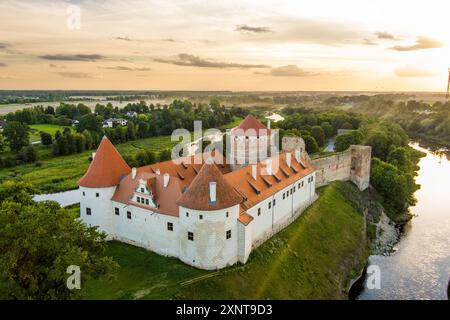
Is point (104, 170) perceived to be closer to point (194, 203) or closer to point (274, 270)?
point (194, 203)

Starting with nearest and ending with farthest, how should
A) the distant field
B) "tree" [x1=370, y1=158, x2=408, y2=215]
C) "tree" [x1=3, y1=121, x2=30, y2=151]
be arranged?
"tree" [x1=370, y1=158, x2=408, y2=215] < "tree" [x1=3, y1=121, x2=30, y2=151] < the distant field

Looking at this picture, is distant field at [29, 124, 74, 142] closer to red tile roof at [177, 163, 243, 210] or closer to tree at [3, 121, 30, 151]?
tree at [3, 121, 30, 151]

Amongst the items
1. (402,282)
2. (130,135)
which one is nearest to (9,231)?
(402,282)

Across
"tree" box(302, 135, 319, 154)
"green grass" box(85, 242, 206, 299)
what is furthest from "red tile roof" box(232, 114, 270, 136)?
"tree" box(302, 135, 319, 154)

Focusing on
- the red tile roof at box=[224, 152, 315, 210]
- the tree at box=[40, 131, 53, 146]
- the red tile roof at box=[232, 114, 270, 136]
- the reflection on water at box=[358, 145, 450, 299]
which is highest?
the red tile roof at box=[232, 114, 270, 136]

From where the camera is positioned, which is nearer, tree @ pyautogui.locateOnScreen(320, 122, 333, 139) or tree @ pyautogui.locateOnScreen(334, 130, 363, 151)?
tree @ pyautogui.locateOnScreen(334, 130, 363, 151)

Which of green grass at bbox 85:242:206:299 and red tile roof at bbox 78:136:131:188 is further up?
red tile roof at bbox 78:136:131:188

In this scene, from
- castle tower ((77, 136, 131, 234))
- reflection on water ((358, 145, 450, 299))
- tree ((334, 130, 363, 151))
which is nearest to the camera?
castle tower ((77, 136, 131, 234))
